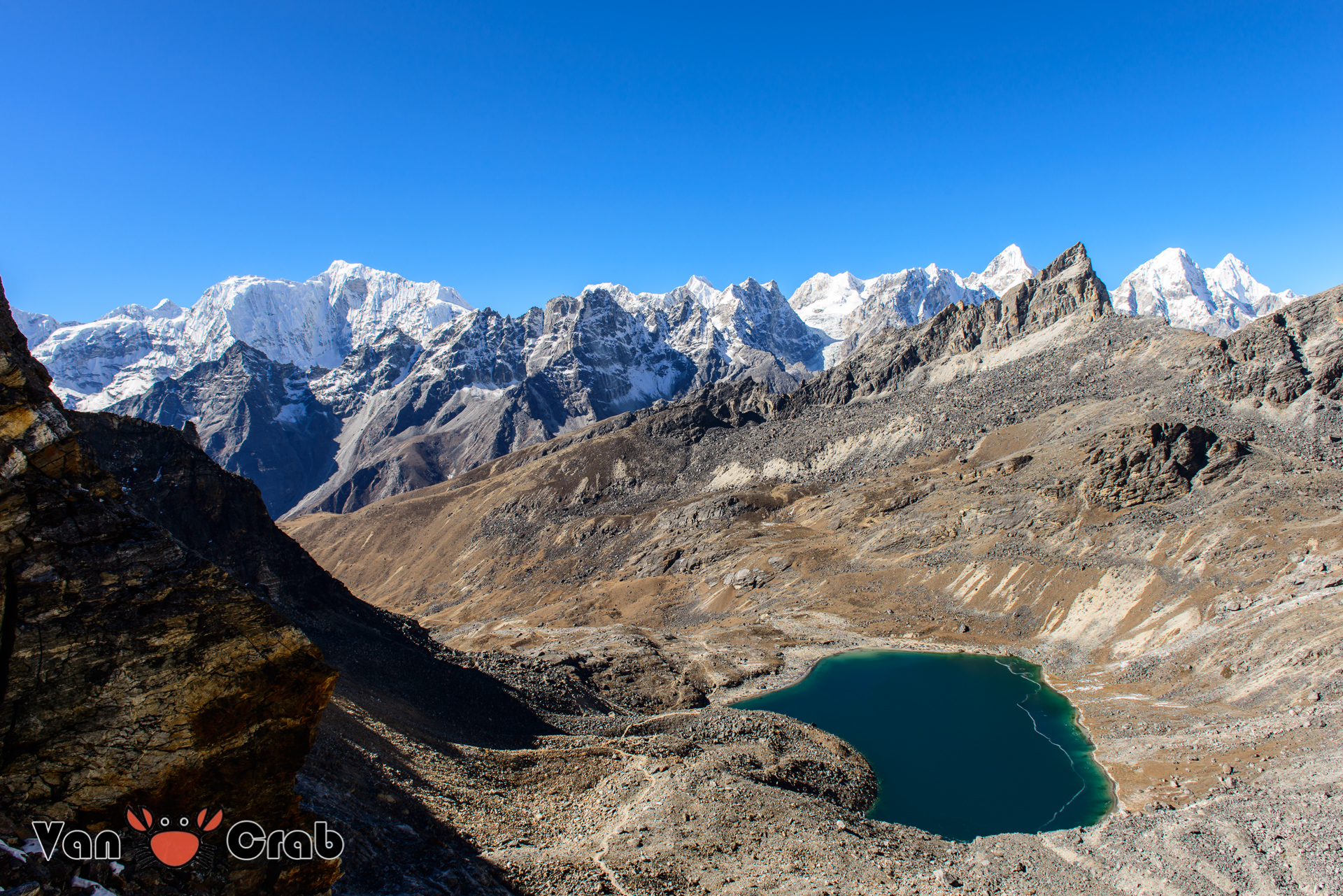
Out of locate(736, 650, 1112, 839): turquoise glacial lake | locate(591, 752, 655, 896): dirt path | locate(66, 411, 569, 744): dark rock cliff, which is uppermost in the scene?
locate(66, 411, 569, 744): dark rock cliff

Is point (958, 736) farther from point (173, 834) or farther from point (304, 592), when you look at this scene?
point (173, 834)

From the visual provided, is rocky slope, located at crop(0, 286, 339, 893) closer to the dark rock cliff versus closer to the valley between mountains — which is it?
the valley between mountains

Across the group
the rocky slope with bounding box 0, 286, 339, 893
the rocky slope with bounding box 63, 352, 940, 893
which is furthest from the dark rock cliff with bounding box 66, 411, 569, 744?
the rocky slope with bounding box 0, 286, 339, 893

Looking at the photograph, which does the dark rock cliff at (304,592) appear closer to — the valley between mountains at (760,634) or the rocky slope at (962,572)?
the valley between mountains at (760,634)

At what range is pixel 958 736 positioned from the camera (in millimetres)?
47688

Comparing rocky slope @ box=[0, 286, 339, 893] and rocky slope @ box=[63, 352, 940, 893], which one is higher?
rocky slope @ box=[0, 286, 339, 893]

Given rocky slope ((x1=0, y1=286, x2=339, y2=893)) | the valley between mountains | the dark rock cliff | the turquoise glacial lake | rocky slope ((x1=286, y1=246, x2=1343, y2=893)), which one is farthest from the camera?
the dark rock cliff

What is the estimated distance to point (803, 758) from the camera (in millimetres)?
38688

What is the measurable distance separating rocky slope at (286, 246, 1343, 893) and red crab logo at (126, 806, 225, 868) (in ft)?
43.3

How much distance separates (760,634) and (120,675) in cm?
6686

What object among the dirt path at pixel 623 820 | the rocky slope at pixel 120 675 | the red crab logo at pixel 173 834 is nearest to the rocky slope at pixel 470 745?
the dirt path at pixel 623 820

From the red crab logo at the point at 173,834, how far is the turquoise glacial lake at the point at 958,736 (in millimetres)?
34741

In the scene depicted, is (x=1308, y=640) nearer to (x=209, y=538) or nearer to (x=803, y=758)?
(x=803, y=758)

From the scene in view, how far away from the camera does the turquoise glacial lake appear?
36844mm
